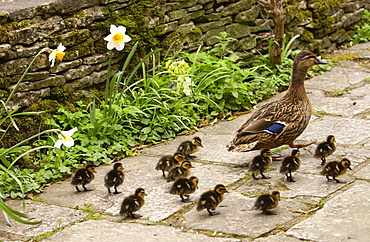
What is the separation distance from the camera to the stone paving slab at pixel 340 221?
4039 millimetres

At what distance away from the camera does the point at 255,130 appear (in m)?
5.59

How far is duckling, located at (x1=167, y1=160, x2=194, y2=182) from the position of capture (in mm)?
5266

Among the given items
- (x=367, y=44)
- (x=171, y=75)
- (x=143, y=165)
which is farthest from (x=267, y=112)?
(x=367, y=44)

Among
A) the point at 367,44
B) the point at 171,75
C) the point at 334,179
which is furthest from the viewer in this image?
the point at 367,44

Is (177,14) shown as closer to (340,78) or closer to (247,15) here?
(247,15)

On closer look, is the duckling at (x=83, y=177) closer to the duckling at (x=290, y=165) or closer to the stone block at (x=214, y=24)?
the duckling at (x=290, y=165)

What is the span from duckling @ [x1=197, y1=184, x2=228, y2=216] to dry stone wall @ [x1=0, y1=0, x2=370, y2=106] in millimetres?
2585

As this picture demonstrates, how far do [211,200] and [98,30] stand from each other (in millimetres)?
3239

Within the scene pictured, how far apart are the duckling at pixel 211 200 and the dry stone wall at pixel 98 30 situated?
2585 mm

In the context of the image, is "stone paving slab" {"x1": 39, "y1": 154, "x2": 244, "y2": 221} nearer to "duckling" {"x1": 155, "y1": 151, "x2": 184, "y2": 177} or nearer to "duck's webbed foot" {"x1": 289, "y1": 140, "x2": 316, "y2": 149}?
"duckling" {"x1": 155, "y1": 151, "x2": 184, "y2": 177}

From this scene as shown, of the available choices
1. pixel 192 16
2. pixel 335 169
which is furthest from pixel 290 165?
pixel 192 16

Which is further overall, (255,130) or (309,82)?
(309,82)

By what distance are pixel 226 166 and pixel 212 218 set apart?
4.13ft

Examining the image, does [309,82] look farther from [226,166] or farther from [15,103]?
[15,103]
